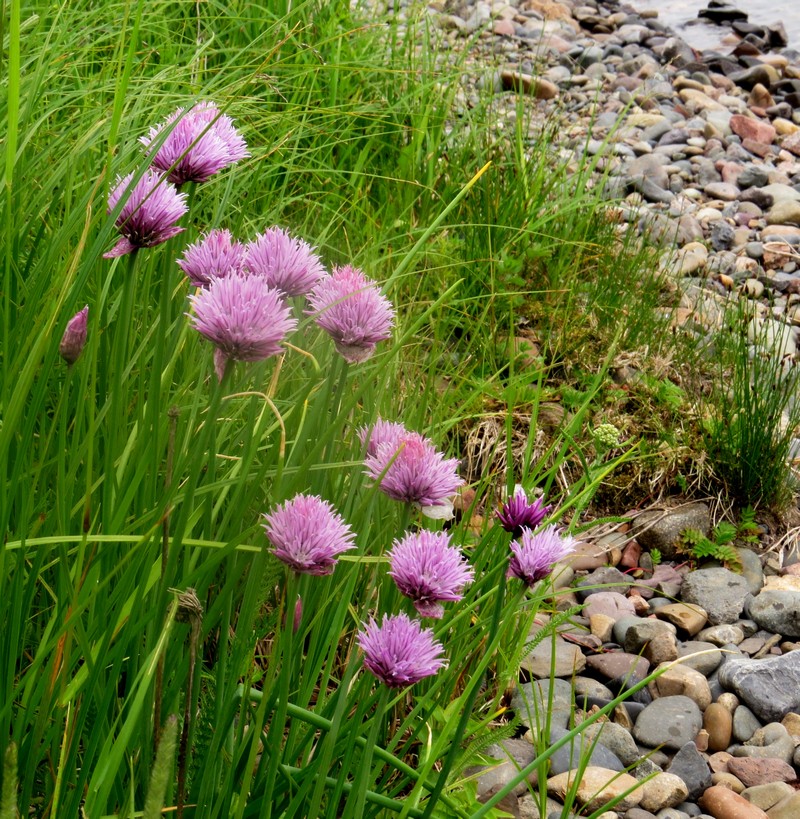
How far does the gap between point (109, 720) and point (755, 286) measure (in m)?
3.79

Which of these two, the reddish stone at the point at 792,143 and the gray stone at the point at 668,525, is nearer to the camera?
the gray stone at the point at 668,525

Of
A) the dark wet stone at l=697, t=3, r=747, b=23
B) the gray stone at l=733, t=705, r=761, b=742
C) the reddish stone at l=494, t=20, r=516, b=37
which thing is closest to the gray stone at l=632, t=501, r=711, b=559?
the gray stone at l=733, t=705, r=761, b=742

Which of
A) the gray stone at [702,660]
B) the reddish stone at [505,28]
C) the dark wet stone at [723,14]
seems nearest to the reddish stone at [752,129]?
the reddish stone at [505,28]

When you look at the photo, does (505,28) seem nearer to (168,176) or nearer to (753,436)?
(753,436)

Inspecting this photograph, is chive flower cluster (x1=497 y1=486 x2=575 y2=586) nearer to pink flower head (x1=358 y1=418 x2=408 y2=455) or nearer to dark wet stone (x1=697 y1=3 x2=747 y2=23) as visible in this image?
pink flower head (x1=358 y1=418 x2=408 y2=455)

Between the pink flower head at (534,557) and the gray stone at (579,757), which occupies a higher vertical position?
the pink flower head at (534,557)

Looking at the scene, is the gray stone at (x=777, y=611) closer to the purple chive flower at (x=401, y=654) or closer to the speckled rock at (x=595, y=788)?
the speckled rock at (x=595, y=788)

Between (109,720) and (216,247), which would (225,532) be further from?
(216,247)

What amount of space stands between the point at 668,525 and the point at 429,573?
6.68 feet

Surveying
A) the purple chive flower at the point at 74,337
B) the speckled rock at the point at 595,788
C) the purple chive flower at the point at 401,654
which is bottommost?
the speckled rock at the point at 595,788

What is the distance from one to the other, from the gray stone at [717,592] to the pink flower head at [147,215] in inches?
76.9

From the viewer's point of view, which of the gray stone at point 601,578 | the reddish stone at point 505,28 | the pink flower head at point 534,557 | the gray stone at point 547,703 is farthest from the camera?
the reddish stone at point 505,28

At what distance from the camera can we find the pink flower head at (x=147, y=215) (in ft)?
3.47

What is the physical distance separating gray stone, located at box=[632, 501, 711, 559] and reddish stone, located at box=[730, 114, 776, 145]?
177 inches
